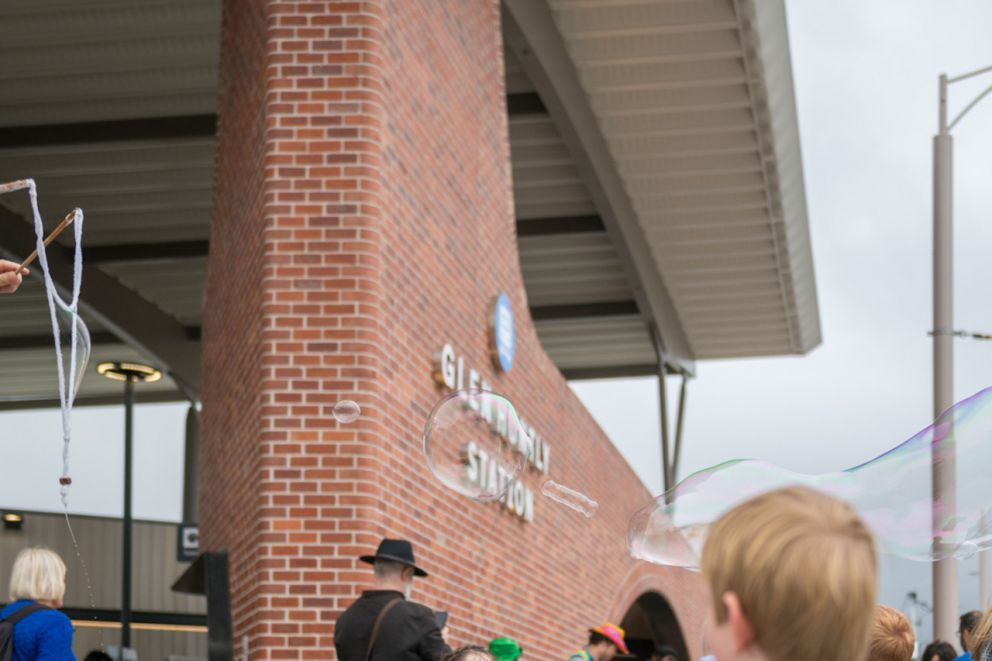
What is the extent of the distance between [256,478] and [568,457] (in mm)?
7235

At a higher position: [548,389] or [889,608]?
[548,389]

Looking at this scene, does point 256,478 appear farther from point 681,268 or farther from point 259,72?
point 681,268

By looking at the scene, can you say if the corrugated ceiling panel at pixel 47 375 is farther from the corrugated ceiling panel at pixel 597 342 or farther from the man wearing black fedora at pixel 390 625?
the man wearing black fedora at pixel 390 625

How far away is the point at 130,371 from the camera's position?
72.9 feet

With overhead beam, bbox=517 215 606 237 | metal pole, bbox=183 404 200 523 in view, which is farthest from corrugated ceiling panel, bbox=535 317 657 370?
metal pole, bbox=183 404 200 523

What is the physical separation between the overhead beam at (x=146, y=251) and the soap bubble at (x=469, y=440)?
10881 millimetres

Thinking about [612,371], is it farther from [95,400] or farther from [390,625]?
[390,625]

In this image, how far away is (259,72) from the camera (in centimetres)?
1004

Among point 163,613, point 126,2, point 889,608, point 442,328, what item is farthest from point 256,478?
point 163,613

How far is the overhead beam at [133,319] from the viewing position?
20.4 metres

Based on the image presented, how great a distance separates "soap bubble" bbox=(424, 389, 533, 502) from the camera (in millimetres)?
9211

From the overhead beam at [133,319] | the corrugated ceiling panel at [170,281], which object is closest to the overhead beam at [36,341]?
the overhead beam at [133,319]

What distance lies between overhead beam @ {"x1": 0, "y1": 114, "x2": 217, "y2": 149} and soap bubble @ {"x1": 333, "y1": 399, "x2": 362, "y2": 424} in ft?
→ 27.3

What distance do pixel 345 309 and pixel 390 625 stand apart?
9.13 ft
